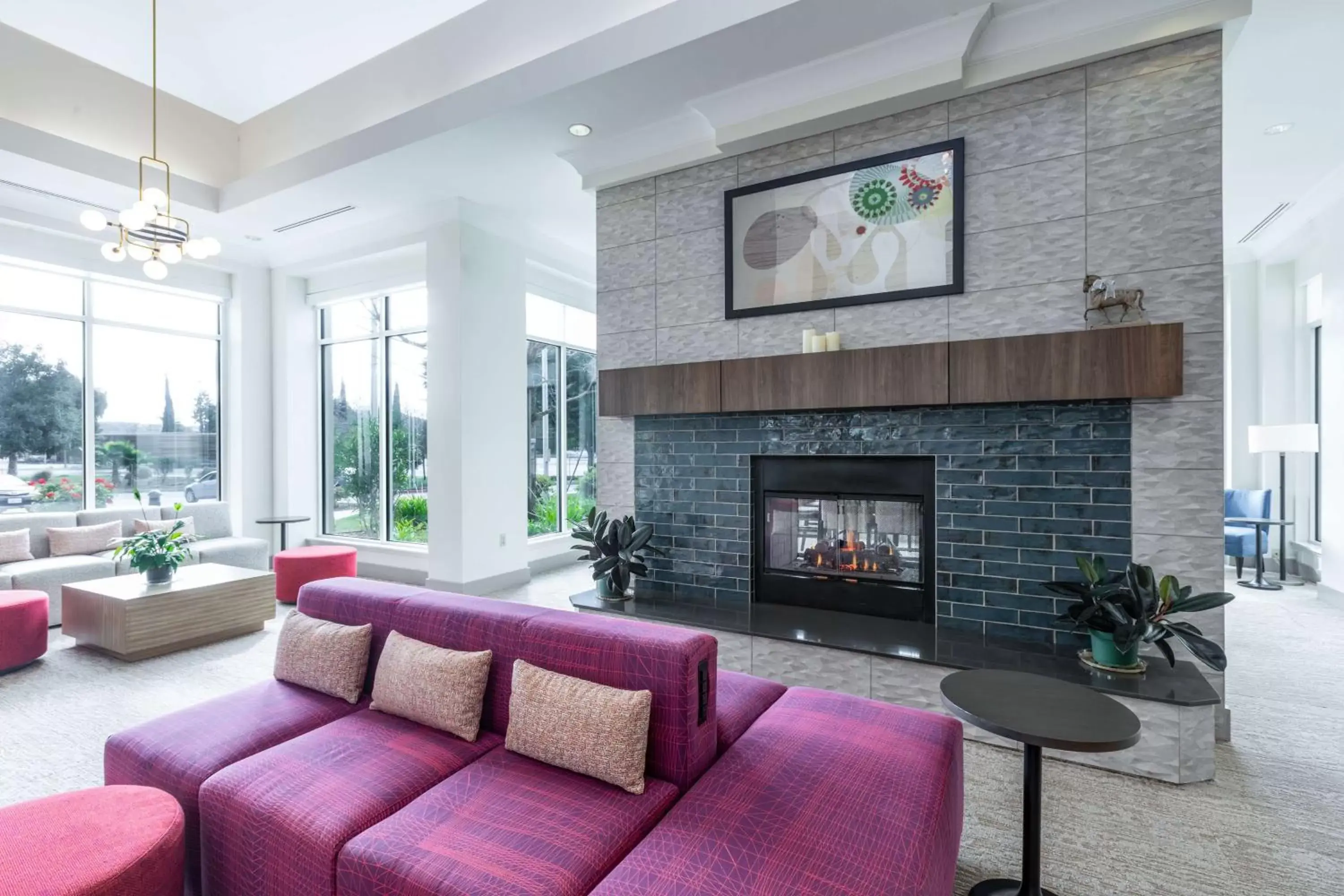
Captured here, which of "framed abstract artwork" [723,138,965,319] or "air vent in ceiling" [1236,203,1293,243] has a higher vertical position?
"air vent in ceiling" [1236,203,1293,243]

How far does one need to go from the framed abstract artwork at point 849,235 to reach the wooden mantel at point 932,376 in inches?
15.4

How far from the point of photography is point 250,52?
4434 mm

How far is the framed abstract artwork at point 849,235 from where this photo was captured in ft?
10.7

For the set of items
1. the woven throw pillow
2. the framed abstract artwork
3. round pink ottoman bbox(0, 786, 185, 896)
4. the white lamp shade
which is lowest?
round pink ottoman bbox(0, 786, 185, 896)

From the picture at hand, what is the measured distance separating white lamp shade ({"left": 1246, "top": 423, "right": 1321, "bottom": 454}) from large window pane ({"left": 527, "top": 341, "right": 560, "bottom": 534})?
22.4 ft

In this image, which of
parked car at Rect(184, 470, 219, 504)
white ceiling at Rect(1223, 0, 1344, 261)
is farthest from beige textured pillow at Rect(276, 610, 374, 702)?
parked car at Rect(184, 470, 219, 504)

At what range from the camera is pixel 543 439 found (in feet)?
22.0

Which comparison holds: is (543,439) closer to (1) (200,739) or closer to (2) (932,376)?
(2) (932,376)

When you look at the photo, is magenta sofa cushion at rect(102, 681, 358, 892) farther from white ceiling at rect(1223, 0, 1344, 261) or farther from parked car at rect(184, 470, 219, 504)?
parked car at rect(184, 470, 219, 504)

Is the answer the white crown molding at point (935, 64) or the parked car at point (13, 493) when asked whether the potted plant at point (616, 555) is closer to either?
the white crown molding at point (935, 64)

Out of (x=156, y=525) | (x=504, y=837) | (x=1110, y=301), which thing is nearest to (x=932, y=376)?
(x=1110, y=301)

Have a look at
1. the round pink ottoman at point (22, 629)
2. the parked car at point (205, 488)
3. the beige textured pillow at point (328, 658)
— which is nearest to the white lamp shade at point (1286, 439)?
the beige textured pillow at point (328, 658)

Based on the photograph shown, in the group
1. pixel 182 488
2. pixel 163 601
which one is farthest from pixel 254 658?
pixel 182 488

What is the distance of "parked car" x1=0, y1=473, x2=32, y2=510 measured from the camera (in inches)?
202
